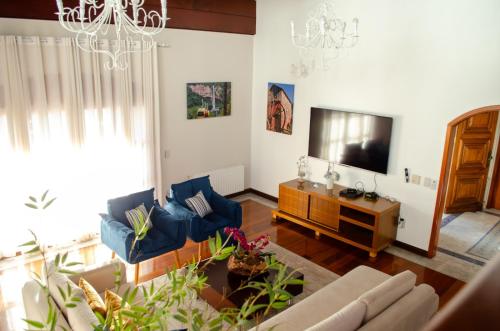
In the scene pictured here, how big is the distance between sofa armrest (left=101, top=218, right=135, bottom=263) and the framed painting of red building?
3.28m

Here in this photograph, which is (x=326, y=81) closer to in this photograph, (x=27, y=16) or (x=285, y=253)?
(x=285, y=253)

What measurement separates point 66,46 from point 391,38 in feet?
13.5

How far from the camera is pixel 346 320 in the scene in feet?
9.46

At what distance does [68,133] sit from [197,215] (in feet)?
6.56

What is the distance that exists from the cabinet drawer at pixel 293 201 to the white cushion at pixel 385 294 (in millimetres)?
2666

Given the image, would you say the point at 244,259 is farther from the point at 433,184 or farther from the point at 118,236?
the point at 433,184

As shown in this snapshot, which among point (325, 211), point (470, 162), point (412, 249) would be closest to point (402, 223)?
point (412, 249)

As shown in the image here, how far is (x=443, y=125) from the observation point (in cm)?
494

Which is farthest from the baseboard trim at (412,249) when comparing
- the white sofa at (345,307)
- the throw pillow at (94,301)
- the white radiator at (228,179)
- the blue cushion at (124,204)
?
the throw pillow at (94,301)

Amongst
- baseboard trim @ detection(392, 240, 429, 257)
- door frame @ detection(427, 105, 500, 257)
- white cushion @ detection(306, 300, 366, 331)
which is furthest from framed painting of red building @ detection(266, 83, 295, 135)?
white cushion @ detection(306, 300, 366, 331)

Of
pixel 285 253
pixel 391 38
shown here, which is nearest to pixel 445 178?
pixel 391 38

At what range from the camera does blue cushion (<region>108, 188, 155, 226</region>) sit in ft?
16.1

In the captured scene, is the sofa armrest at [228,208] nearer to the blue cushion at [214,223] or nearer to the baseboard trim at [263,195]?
the blue cushion at [214,223]

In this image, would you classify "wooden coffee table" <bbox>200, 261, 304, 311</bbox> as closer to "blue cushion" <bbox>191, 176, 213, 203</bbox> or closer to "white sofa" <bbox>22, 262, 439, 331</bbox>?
"white sofa" <bbox>22, 262, 439, 331</bbox>
